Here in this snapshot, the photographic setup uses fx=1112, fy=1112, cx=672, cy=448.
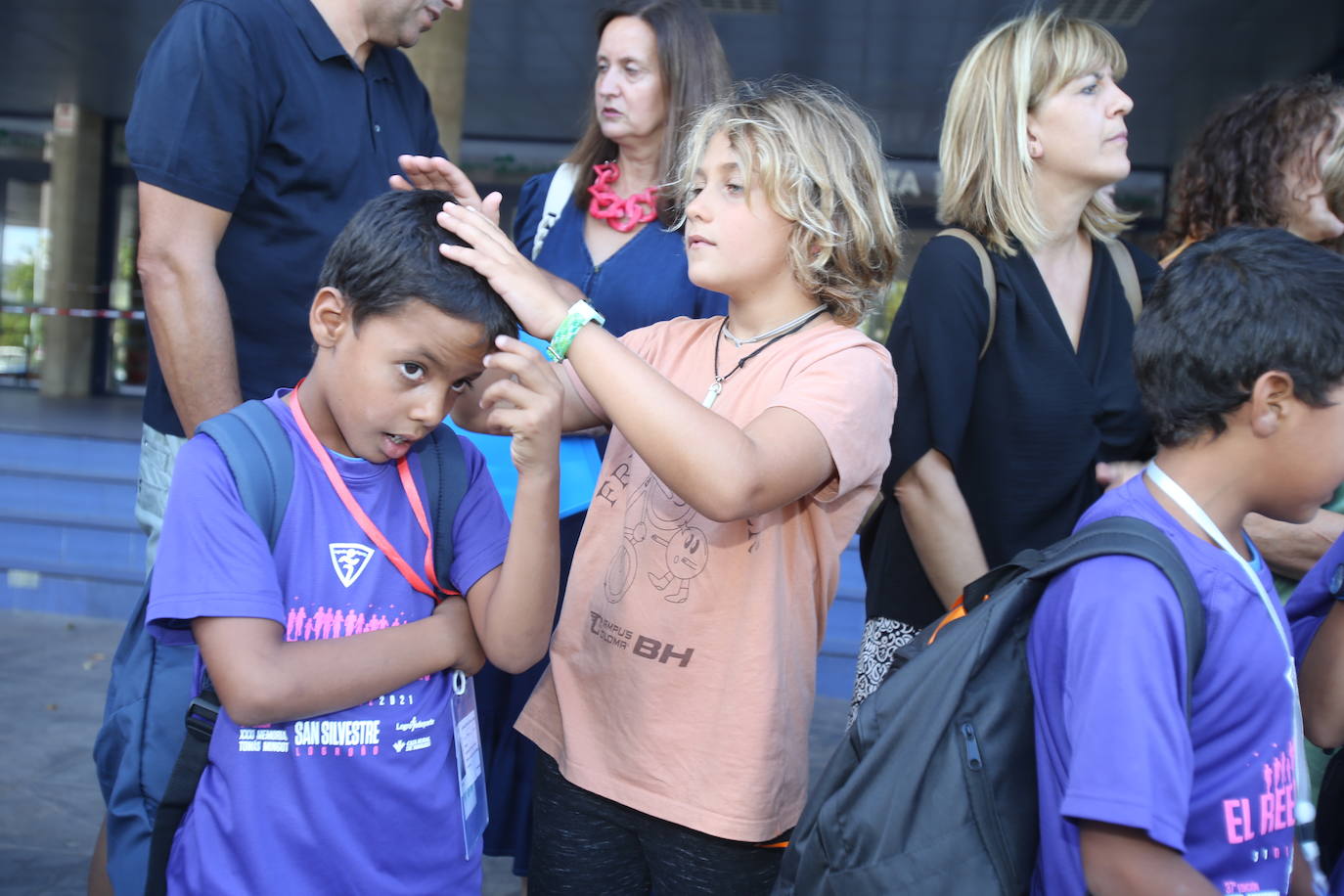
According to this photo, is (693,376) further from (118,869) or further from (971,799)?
(118,869)

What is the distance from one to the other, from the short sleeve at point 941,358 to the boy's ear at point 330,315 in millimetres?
936

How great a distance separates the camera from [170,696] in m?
1.54

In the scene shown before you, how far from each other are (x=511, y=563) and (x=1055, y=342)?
1.03 m

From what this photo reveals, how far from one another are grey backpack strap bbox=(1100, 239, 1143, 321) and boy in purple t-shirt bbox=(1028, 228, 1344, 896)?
621mm

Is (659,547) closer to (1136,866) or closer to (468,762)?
(468,762)

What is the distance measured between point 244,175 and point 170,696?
853 millimetres

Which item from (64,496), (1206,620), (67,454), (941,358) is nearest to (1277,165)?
(941,358)

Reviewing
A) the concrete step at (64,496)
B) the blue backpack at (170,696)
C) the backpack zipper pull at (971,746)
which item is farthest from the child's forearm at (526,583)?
the concrete step at (64,496)

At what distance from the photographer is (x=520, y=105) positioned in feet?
35.3

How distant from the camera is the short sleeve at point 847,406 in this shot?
56.4 inches

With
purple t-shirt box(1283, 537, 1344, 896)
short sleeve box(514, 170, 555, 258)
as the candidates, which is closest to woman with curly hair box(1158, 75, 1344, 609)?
purple t-shirt box(1283, 537, 1344, 896)

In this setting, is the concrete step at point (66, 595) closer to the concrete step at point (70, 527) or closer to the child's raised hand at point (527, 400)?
the concrete step at point (70, 527)

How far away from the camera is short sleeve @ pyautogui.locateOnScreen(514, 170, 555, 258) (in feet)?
7.89

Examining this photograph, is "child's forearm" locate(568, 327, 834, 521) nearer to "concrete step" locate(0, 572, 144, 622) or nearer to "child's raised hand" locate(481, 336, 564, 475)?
"child's raised hand" locate(481, 336, 564, 475)
